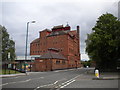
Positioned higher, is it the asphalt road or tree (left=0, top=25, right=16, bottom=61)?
tree (left=0, top=25, right=16, bottom=61)

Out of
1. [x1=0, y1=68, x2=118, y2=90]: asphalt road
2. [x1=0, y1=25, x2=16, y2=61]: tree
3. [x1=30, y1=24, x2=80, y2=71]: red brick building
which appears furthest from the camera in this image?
[x1=30, y1=24, x2=80, y2=71]: red brick building

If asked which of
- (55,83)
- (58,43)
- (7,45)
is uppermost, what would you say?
(58,43)

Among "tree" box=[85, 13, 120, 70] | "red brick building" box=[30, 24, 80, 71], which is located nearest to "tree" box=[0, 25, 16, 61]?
"red brick building" box=[30, 24, 80, 71]

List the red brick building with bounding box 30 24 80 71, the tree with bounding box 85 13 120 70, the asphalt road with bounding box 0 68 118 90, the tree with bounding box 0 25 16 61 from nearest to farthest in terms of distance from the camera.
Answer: the asphalt road with bounding box 0 68 118 90 → the tree with bounding box 85 13 120 70 → the tree with bounding box 0 25 16 61 → the red brick building with bounding box 30 24 80 71

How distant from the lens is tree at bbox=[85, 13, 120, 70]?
Result: 31.0 m

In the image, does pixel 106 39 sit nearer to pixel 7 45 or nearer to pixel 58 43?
pixel 7 45

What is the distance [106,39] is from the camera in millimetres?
31078

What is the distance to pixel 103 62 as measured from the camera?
130ft

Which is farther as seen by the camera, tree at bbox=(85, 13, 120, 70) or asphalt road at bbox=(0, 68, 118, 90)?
tree at bbox=(85, 13, 120, 70)

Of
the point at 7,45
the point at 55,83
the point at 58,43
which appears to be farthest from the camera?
the point at 58,43

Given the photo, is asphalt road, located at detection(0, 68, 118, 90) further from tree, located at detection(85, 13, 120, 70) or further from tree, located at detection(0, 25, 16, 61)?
tree, located at detection(0, 25, 16, 61)

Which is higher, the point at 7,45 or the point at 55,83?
the point at 7,45

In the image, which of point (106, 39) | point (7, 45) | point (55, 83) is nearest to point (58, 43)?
point (7, 45)

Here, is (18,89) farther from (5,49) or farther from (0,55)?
(5,49)
